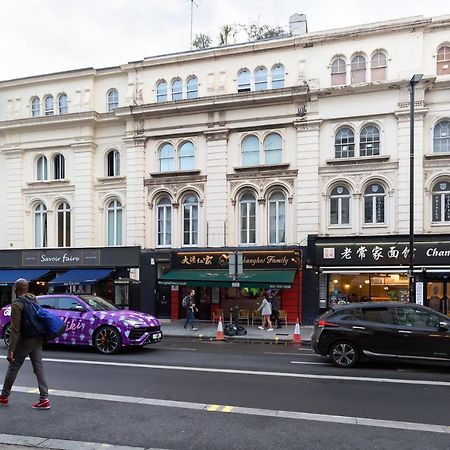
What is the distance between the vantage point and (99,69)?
22797 mm

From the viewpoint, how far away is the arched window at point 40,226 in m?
23.5

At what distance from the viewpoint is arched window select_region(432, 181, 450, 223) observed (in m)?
18.2

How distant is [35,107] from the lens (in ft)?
78.3

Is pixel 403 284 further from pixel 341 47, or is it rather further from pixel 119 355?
pixel 119 355

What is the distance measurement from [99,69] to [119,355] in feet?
54.0

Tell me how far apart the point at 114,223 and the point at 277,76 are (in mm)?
10455

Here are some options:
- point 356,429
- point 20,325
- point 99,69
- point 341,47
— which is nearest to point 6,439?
point 20,325

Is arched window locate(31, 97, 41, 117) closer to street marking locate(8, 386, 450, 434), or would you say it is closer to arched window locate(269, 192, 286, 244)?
arched window locate(269, 192, 286, 244)

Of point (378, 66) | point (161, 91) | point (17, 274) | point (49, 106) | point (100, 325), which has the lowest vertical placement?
point (17, 274)

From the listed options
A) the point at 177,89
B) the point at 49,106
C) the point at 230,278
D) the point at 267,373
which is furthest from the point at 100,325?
the point at 49,106

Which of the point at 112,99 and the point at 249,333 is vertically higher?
the point at 112,99

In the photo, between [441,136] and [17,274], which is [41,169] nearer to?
[17,274]

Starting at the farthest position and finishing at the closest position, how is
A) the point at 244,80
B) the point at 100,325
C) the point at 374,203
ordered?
1. the point at 244,80
2. the point at 374,203
3. the point at 100,325

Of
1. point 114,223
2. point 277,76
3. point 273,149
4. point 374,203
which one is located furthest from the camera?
point 114,223
